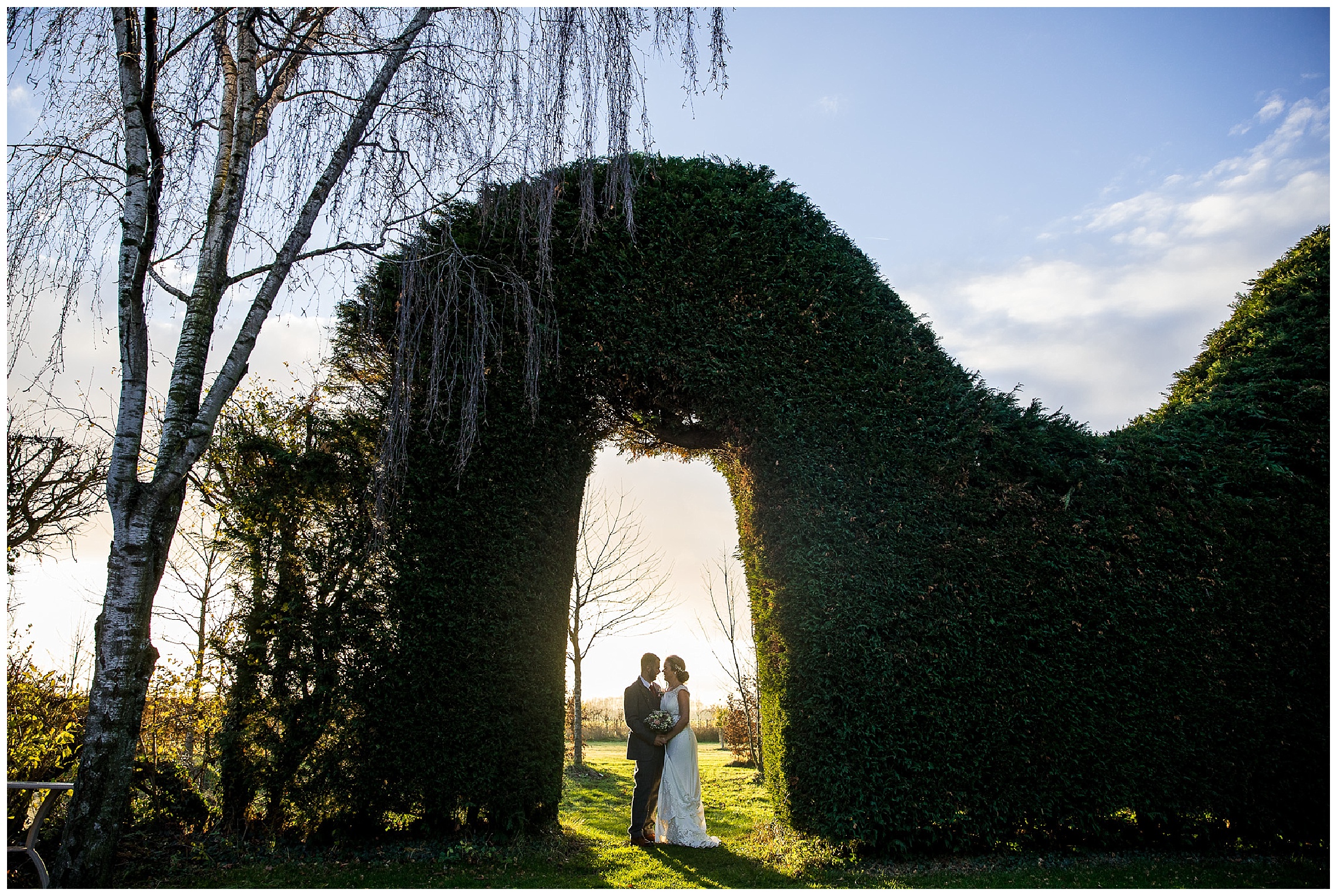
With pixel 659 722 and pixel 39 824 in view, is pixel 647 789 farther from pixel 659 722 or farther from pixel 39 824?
pixel 39 824

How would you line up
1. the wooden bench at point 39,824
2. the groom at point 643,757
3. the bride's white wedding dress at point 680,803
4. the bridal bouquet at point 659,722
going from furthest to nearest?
the bridal bouquet at point 659,722
the groom at point 643,757
the bride's white wedding dress at point 680,803
the wooden bench at point 39,824

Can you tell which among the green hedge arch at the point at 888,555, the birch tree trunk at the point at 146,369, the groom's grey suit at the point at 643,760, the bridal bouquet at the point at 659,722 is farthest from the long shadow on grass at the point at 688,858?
the birch tree trunk at the point at 146,369

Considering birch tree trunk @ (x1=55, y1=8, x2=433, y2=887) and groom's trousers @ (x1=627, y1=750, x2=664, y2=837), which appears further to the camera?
groom's trousers @ (x1=627, y1=750, x2=664, y2=837)

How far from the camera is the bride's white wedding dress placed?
231 inches

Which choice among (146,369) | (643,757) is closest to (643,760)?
(643,757)

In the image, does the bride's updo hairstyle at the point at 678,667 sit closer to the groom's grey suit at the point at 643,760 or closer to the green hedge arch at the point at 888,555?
the groom's grey suit at the point at 643,760

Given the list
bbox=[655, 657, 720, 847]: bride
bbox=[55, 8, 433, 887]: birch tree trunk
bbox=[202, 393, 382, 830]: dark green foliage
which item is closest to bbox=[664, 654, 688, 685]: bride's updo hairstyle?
bbox=[655, 657, 720, 847]: bride

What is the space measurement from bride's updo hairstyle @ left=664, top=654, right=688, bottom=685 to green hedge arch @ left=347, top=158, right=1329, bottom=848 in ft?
2.79

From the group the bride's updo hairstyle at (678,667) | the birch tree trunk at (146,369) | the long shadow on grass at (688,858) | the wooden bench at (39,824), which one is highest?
the birch tree trunk at (146,369)

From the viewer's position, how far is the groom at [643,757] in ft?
19.6

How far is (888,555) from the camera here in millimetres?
5414

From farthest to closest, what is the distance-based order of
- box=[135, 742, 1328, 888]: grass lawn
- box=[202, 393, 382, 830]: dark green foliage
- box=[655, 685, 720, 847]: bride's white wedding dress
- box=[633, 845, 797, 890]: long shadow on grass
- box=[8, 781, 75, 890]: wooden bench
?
box=[655, 685, 720, 847]: bride's white wedding dress < box=[202, 393, 382, 830]: dark green foliage < box=[633, 845, 797, 890]: long shadow on grass < box=[135, 742, 1328, 888]: grass lawn < box=[8, 781, 75, 890]: wooden bench

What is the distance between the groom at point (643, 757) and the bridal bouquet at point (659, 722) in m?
0.04

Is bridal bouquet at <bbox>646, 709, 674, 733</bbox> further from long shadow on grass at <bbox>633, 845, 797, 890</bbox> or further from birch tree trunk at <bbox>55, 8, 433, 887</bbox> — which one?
birch tree trunk at <bbox>55, 8, 433, 887</bbox>
